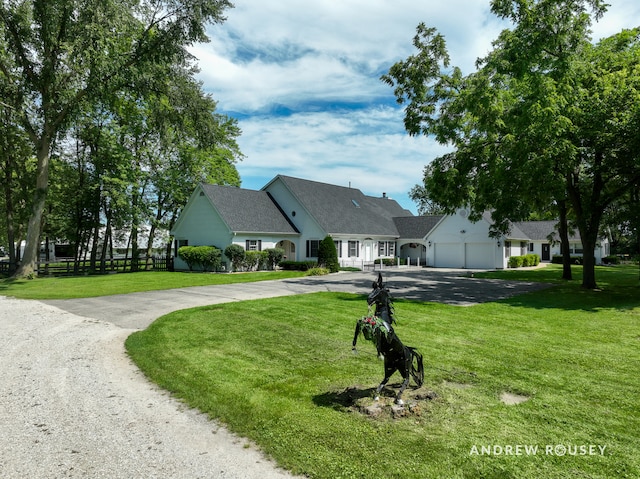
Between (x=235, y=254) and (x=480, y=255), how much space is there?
883 inches

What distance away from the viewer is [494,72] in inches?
684

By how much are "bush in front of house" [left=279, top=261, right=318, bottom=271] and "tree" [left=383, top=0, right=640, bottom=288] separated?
13.0m

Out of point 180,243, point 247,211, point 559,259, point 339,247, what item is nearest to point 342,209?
point 339,247

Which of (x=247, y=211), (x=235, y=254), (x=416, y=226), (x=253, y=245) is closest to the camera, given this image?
(x=235, y=254)

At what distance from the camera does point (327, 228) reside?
31.6 metres

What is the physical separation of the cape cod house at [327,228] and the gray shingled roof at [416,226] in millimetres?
101

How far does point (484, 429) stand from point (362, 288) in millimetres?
13968

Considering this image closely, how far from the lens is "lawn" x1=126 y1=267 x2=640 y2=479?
3701 millimetres

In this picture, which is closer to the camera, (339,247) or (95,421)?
(95,421)

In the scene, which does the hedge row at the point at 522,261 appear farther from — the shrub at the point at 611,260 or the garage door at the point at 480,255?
the shrub at the point at 611,260

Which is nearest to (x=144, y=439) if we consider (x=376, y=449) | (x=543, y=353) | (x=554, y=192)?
(x=376, y=449)

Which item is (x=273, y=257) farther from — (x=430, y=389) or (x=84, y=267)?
(x=430, y=389)

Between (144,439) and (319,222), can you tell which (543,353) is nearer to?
(144,439)

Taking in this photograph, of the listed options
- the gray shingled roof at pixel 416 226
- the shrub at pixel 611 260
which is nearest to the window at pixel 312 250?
the gray shingled roof at pixel 416 226
